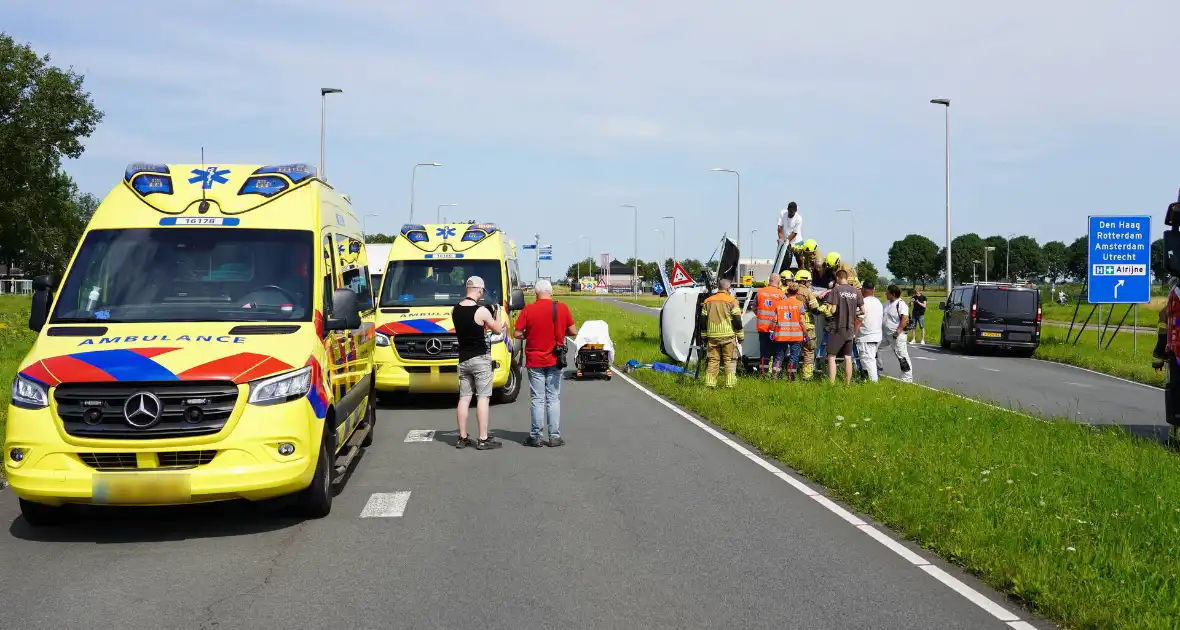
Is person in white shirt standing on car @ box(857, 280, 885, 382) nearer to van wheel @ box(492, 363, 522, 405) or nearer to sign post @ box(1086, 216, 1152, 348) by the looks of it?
van wheel @ box(492, 363, 522, 405)

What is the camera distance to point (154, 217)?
321 inches

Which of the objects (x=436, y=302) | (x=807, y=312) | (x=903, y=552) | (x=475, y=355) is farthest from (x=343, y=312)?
(x=807, y=312)

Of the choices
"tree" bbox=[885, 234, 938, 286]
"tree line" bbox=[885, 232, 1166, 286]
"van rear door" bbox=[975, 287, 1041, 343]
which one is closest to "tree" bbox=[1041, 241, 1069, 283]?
"tree line" bbox=[885, 232, 1166, 286]

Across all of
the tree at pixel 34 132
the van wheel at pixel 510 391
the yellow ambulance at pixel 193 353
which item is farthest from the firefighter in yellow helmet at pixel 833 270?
the tree at pixel 34 132

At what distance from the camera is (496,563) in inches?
247

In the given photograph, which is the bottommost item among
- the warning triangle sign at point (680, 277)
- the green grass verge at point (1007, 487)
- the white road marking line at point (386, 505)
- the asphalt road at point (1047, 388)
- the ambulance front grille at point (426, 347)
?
the asphalt road at point (1047, 388)

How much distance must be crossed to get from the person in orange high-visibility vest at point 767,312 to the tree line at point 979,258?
5835 inches

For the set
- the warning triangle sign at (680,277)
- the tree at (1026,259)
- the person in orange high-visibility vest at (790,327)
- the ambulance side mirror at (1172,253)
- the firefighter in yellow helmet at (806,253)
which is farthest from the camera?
the tree at (1026,259)

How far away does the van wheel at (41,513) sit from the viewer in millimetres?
7023

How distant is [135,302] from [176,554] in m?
2.12

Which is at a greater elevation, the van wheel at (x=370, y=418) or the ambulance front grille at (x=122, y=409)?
the ambulance front grille at (x=122, y=409)

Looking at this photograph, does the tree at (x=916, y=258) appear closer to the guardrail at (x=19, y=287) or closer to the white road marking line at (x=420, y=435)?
the guardrail at (x=19, y=287)

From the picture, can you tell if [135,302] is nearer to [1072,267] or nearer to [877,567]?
[877,567]

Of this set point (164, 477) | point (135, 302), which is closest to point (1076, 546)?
point (164, 477)
